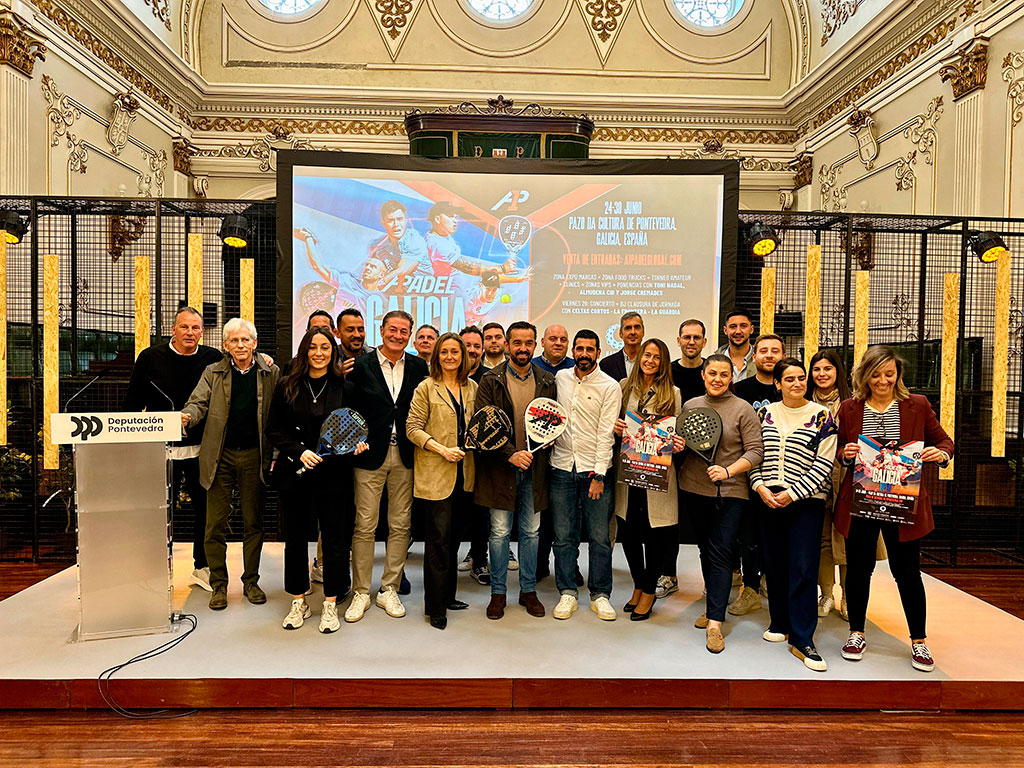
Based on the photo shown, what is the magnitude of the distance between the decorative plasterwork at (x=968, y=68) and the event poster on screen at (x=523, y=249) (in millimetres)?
3045

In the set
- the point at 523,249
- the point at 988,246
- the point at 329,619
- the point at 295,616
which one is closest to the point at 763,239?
the point at 988,246

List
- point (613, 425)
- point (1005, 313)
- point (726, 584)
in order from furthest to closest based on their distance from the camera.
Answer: point (1005, 313), point (613, 425), point (726, 584)

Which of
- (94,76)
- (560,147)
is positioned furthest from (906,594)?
(94,76)

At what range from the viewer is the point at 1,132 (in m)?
6.33

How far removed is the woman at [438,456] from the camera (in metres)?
3.65

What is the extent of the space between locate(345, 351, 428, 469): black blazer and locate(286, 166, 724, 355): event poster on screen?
2.20 m

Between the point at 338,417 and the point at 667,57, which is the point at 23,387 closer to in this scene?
the point at 338,417

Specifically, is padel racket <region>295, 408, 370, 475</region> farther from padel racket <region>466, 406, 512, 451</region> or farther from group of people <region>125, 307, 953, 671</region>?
padel racket <region>466, 406, 512, 451</region>

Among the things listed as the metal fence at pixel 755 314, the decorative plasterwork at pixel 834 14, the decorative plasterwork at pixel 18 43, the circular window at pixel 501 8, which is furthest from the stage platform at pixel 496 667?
the circular window at pixel 501 8

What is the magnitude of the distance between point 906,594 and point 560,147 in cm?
640

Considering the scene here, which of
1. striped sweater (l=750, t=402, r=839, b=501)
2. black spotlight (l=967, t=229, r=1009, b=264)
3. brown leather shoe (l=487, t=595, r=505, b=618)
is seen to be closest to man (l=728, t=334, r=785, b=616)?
striped sweater (l=750, t=402, r=839, b=501)

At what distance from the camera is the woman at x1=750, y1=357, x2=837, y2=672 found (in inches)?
130

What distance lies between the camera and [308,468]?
350 centimetres

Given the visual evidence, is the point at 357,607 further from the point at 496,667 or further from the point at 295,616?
the point at 496,667
